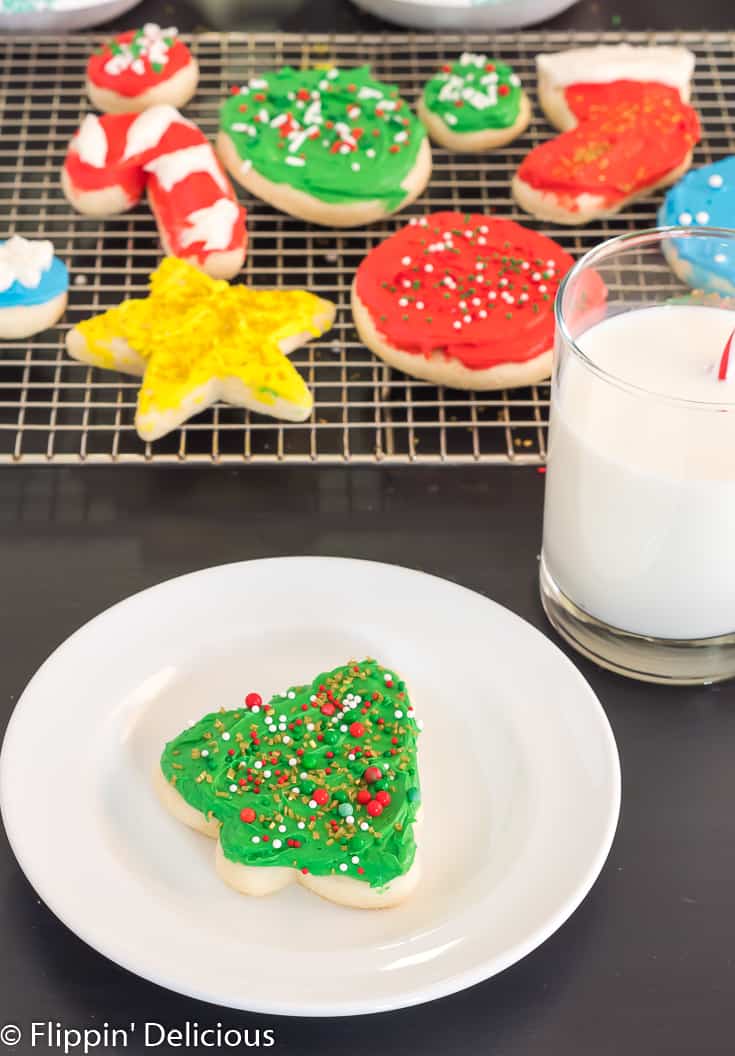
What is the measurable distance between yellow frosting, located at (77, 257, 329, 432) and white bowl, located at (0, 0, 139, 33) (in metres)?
0.61

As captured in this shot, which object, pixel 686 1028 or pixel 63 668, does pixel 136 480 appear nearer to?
pixel 63 668

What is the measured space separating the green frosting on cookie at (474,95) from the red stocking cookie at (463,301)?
0.21 m

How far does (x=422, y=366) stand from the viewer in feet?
4.51

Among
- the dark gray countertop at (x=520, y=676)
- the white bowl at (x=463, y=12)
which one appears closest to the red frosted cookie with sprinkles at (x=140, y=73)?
the white bowl at (x=463, y=12)

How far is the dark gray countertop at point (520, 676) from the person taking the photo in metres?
0.88

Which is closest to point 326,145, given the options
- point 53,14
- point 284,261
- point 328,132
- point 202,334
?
point 328,132

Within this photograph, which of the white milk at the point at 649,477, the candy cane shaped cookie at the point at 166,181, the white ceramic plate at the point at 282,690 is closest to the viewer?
the white ceramic plate at the point at 282,690

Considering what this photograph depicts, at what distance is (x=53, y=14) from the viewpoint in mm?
1803

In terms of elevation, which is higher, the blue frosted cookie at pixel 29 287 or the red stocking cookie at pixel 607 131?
the red stocking cookie at pixel 607 131

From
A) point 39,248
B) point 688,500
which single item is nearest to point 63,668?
point 688,500

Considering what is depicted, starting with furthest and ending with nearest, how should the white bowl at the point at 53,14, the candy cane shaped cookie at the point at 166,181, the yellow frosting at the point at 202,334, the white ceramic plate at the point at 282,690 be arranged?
the white bowl at the point at 53,14, the candy cane shaped cookie at the point at 166,181, the yellow frosting at the point at 202,334, the white ceramic plate at the point at 282,690

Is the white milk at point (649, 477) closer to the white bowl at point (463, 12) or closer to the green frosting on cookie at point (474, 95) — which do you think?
the green frosting on cookie at point (474, 95)

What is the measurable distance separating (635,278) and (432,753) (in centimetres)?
47

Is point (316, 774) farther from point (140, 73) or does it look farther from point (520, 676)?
point (140, 73)
